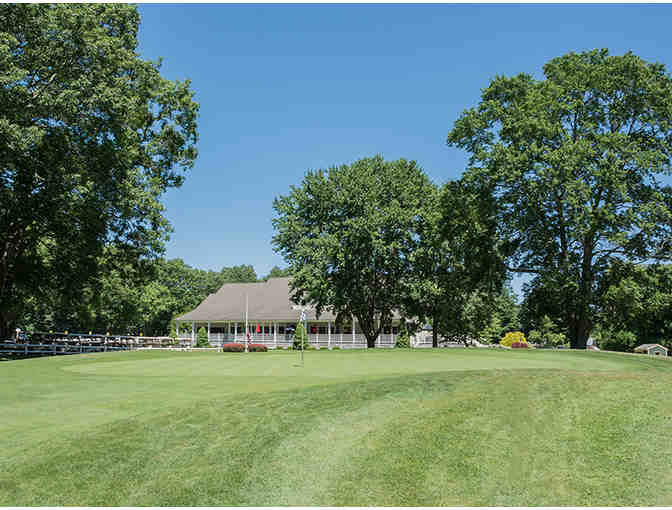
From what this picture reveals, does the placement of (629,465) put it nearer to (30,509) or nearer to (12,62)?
(30,509)

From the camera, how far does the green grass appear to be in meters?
6.55

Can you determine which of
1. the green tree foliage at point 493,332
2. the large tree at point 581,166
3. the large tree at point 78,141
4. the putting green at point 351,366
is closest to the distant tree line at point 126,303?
the large tree at point 78,141

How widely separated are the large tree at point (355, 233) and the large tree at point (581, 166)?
32.5 ft

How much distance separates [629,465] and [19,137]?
23.1 m

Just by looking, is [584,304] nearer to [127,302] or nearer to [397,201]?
[397,201]

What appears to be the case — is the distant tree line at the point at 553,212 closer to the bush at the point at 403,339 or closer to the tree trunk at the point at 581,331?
the tree trunk at the point at 581,331

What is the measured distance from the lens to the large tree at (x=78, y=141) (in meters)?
22.9

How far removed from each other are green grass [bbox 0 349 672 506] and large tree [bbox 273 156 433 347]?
94.0 feet

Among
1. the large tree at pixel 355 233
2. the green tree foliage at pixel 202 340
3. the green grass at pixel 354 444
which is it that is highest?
the large tree at pixel 355 233

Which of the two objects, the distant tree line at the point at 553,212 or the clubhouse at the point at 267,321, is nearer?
the distant tree line at the point at 553,212

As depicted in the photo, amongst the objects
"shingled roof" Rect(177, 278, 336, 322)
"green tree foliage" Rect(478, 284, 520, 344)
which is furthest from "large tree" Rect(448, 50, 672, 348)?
"green tree foliage" Rect(478, 284, 520, 344)

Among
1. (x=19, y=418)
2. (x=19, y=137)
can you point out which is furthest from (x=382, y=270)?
(x=19, y=418)

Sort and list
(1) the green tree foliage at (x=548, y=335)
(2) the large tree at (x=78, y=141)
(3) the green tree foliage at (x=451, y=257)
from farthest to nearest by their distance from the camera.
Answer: (1) the green tree foliage at (x=548, y=335), (3) the green tree foliage at (x=451, y=257), (2) the large tree at (x=78, y=141)

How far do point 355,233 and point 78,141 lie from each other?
67.4 ft
